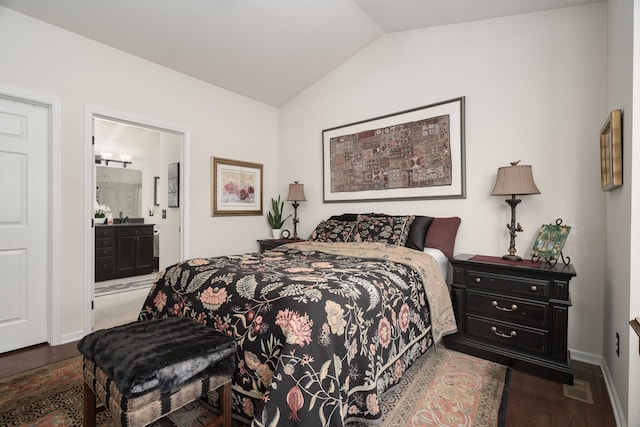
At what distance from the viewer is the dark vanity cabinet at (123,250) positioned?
4.91 m

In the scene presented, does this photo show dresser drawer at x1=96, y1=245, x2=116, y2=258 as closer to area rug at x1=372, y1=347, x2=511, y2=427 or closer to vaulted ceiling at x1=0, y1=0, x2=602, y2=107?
vaulted ceiling at x1=0, y1=0, x2=602, y2=107

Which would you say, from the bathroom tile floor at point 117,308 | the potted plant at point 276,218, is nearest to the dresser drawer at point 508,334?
the potted plant at point 276,218

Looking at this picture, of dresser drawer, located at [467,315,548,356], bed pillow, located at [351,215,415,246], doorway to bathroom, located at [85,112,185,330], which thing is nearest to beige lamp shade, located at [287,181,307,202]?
bed pillow, located at [351,215,415,246]

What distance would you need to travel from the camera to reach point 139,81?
3205mm

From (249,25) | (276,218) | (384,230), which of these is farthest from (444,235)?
(249,25)

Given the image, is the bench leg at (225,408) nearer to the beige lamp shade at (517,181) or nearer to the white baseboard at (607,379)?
the white baseboard at (607,379)

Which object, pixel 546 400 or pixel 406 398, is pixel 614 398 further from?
pixel 406 398

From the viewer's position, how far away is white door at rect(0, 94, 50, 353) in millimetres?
2539

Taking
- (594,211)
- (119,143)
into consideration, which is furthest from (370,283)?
(119,143)

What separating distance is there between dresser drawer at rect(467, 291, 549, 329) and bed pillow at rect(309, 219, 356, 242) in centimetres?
126

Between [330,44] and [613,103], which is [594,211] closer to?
[613,103]

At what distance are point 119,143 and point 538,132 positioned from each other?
6.62m

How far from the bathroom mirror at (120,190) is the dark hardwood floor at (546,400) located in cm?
399

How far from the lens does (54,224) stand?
267 cm
